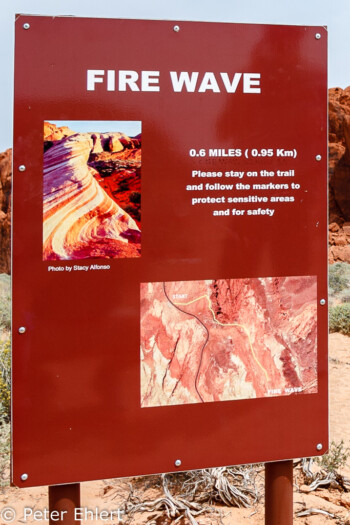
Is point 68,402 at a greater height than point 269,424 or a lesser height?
greater

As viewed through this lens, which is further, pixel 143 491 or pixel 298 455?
pixel 143 491

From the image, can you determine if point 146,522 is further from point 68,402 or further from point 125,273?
point 125,273

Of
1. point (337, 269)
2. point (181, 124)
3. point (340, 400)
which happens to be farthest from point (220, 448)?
point (337, 269)

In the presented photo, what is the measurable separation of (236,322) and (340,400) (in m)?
3.52

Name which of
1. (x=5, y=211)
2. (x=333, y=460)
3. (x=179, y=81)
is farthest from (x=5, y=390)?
(x=5, y=211)

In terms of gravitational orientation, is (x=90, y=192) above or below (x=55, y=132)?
below

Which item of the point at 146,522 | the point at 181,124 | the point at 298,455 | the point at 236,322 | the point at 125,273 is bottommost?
A: the point at 146,522

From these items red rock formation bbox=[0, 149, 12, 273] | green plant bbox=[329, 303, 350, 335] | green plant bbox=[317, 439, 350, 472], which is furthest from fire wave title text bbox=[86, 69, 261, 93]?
red rock formation bbox=[0, 149, 12, 273]

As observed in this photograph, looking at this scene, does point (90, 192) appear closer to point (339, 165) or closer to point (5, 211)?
point (339, 165)

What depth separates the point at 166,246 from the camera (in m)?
1.80

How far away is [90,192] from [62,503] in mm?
1124

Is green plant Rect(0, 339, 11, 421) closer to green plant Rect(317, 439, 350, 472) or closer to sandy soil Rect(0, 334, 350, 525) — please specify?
sandy soil Rect(0, 334, 350, 525)

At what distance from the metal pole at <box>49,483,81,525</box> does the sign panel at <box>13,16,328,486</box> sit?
0.10 metres

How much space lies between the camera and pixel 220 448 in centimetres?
186
